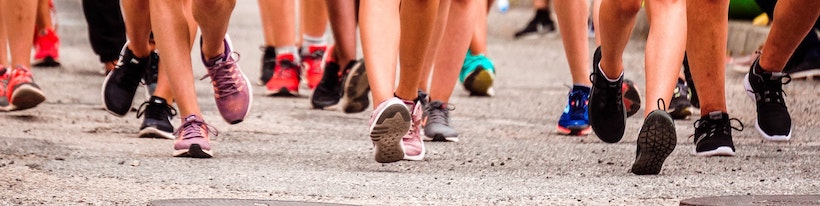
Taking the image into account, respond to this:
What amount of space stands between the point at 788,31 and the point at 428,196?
74.3 inches

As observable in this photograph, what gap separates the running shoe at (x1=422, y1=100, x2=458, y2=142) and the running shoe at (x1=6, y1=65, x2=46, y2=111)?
1637mm

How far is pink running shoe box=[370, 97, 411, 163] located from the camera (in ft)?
16.6

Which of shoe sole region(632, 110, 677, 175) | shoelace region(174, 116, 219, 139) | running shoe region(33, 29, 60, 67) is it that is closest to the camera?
shoe sole region(632, 110, 677, 175)

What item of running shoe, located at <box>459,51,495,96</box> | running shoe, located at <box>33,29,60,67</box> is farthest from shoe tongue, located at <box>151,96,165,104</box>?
running shoe, located at <box>33,29,60,67</box>

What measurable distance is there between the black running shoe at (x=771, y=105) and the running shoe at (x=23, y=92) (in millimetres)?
2880

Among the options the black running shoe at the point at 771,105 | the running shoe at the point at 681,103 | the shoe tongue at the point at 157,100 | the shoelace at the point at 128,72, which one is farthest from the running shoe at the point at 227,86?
the running shoe at the point at 681,103

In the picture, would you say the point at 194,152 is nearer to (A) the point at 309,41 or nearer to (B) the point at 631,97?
(B) the point at 631,97

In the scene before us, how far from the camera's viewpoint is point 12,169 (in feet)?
16.8

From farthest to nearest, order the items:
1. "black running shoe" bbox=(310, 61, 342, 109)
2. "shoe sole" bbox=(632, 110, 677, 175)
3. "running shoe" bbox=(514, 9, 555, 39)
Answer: "running shoe" bbox=(514, 9, 555, 39)
"black running shoe" bbox=(310, 61, 342, 109)
"shoe sole" bbox=(632, 110, 677, 175)

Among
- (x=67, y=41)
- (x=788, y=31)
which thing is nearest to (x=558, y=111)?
(x=788, y=31)

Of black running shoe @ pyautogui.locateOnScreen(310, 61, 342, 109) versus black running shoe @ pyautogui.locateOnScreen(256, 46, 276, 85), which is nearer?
black running shoe @ pyautogui.locateOnScreen(310, 61, 342, 109)

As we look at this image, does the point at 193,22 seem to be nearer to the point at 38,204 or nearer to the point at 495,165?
the point at 495,165

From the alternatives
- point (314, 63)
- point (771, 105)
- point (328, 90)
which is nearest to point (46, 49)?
point (314, 63)

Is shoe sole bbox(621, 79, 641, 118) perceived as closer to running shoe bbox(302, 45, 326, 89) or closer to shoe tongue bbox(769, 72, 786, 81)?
shoe tongue bbox(769, 72, 786, 81)
